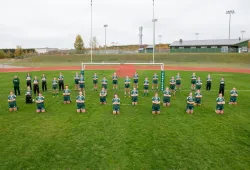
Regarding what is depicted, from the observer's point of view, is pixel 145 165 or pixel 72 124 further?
pixel 72 124

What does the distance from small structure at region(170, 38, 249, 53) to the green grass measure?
48686 millimetres

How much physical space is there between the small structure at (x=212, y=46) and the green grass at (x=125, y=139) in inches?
1917

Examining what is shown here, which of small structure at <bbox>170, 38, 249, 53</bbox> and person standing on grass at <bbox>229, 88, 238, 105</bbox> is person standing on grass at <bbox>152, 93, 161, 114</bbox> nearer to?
person standing on grass at <bbox>229, 88, 238, 105</bbox>

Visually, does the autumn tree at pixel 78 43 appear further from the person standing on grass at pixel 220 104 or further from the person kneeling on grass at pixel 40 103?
the person standing on grass at pixel 220 104

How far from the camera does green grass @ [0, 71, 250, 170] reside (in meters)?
8.25

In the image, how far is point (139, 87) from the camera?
2331cm

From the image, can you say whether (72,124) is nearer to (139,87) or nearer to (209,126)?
(209,126)

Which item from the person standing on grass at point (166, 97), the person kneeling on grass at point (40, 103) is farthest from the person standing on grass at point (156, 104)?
the person kneeling on grass at point (40, 103)

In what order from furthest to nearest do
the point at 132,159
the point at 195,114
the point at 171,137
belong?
1. the point at 195,114
2. the point at 171,137
3. the point at 132,159

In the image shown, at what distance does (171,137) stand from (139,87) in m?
13.2

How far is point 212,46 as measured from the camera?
65.8m

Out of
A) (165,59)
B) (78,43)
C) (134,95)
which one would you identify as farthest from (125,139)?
(78,43)

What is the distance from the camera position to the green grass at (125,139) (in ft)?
27.1

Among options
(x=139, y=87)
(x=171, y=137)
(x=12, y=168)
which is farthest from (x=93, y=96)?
(x=12, y=168)
